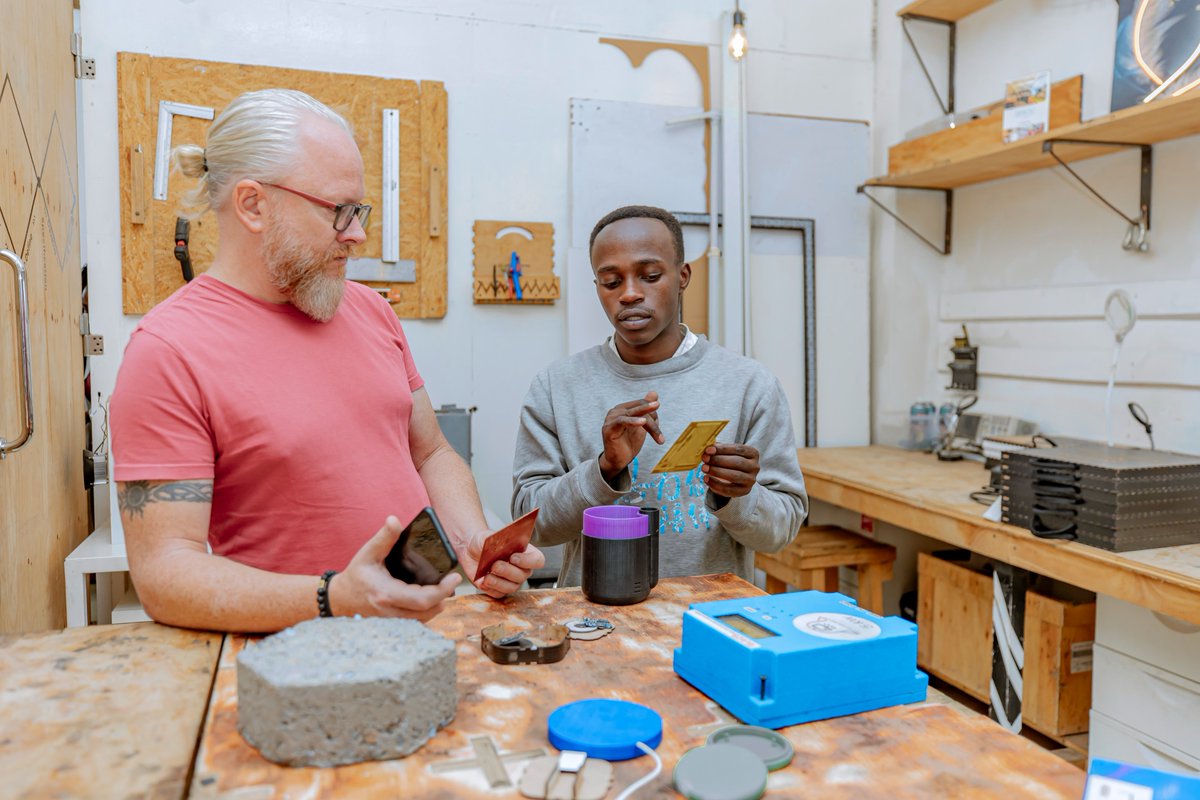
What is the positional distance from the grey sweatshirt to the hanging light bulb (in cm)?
178

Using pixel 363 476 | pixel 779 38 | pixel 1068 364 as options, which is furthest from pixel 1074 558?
pixel 779 38

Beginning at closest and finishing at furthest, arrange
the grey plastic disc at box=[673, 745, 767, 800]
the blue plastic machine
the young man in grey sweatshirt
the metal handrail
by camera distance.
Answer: the grey plastic disc at box=[673, 745, 767, 800], the blue plastic machine, the young man in grey sweatshirt, the metal handrail

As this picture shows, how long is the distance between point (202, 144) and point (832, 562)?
2658 millimetres

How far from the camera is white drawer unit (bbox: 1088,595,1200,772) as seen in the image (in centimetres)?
201

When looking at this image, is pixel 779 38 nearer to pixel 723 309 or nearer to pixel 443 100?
pixel 723 309

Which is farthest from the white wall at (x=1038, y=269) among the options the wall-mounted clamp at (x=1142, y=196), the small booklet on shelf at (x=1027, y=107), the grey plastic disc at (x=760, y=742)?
the grey plastic disc at (x=760, y=742)

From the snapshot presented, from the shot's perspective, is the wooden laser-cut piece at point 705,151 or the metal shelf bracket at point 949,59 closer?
the wooden laser-cut piece at point 705,151

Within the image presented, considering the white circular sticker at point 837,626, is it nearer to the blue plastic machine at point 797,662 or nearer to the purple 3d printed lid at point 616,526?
the blue plastic machine at point 797,662

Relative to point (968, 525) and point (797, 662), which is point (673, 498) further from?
point (968, 525)

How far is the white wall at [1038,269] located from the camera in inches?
102

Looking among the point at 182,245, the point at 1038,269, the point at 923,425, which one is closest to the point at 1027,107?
the point at 1038,269

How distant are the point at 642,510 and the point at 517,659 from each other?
0.36 m

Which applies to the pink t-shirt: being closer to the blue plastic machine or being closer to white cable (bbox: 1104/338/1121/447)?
the blue plastic machine

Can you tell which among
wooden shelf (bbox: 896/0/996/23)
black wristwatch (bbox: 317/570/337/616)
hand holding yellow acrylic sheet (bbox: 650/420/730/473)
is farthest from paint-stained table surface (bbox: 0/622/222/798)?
wooden shelf (bbox: 896/0/996/23)
